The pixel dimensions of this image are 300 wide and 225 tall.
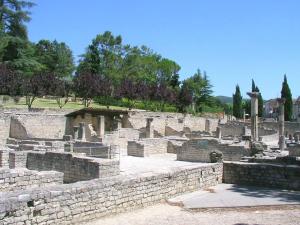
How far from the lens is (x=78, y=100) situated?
67.8 meters

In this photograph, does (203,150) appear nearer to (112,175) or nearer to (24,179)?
(112,175)

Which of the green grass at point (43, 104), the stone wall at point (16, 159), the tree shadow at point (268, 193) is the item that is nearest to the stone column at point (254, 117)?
the tree shadow at point (268, 193)

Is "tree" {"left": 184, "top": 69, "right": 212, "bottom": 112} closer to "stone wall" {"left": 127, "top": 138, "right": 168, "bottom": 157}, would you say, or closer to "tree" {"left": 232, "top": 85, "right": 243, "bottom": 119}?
"tree" {"left": 232, "top": 85, "right": 243, "bottom": 119}

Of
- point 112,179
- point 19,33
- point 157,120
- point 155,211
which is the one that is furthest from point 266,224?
point 19,33

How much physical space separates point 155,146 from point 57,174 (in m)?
16.9

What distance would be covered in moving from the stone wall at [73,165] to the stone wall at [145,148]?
11.5 m

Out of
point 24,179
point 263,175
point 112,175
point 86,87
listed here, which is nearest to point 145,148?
point 263,175

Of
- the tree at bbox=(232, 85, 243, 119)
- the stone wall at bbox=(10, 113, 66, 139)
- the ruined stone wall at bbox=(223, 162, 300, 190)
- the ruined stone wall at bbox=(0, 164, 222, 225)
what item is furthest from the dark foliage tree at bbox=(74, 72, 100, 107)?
the ruined stone wall at bbox=(0, 164, 222, 225)

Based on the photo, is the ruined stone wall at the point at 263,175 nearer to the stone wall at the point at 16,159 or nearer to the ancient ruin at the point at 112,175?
the ancient ruin at the point at 112,175

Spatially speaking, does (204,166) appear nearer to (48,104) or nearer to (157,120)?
(157,120)

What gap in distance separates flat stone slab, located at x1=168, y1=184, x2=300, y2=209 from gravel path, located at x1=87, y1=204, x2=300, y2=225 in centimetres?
35

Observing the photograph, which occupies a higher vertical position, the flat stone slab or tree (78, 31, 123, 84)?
tree (78, 31, 123, 84)

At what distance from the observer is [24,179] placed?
12805mm

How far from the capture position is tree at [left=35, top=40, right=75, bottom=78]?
82444 mm
